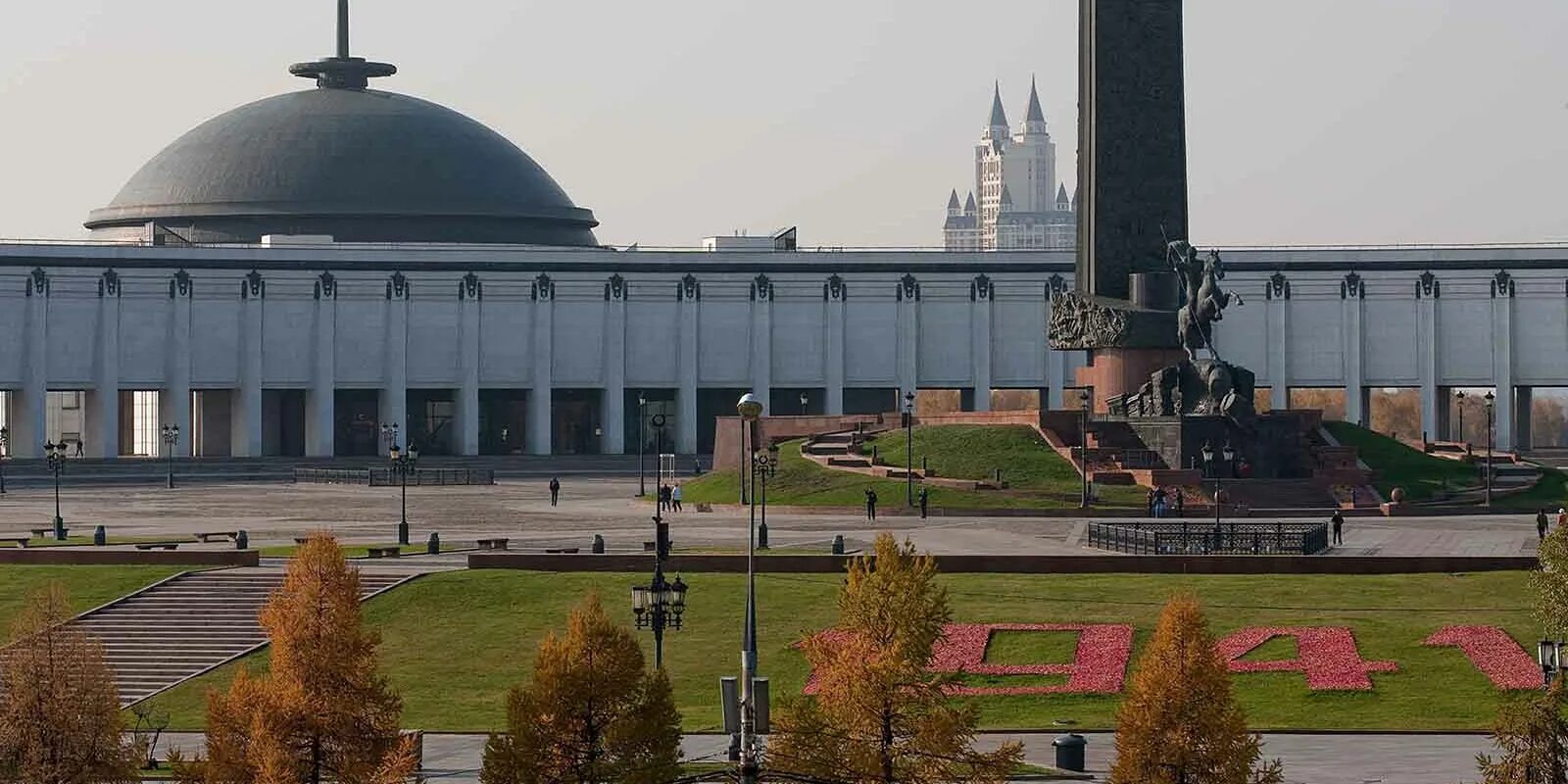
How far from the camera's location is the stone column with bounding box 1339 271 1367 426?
13300 centimetres

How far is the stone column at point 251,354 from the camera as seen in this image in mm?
130875

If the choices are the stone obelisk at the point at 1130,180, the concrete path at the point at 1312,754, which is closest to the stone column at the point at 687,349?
the stone obelisk at the point at 1130,180

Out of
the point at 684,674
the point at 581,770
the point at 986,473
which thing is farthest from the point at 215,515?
the point at 581,770

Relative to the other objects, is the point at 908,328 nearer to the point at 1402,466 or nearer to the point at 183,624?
the point at 1402,466

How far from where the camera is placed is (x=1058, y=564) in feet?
182

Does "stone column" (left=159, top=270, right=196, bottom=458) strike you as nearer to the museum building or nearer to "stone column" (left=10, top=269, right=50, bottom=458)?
the museum building

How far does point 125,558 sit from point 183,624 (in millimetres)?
6897

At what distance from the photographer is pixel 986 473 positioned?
81.9 m

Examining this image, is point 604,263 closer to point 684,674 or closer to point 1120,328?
point 1120,328

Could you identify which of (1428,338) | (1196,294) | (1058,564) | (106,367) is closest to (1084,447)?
(1196,294)

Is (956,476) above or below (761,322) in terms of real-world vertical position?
below

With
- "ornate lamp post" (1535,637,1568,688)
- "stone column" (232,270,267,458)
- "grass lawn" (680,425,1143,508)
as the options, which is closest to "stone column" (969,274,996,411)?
"stone column" (232,270,267,458)

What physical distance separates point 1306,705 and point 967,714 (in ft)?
44.8

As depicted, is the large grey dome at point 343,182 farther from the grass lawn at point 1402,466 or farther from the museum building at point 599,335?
the grass lawn at point 1402,466
